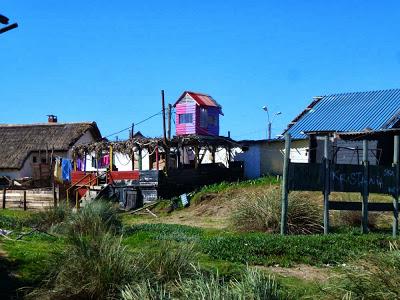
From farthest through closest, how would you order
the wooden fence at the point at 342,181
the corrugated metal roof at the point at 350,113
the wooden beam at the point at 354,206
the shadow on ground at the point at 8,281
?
the corrugated metal roof at the point at 350,113
the wooden beam at the point at 354,206
the wooden fence at the point at 342,181
the shadow on ground at the point at 8,281

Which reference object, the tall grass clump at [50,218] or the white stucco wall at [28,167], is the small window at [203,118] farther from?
the tall grass clump at [50,218]

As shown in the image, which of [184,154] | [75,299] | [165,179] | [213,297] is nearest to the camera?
[213,297]

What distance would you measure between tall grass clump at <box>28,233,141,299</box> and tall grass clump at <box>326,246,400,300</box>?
2399mm

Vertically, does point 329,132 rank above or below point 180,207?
above

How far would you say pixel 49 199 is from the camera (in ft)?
83.8

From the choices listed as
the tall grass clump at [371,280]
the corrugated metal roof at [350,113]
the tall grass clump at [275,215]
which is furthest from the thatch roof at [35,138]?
the tall grass clump at [371,280]

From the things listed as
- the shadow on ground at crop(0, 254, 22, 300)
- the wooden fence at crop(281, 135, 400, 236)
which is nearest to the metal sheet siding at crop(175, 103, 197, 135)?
the wooden fence at crop(281, 135, 400, 236)

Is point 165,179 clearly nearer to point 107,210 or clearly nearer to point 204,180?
point 204,180

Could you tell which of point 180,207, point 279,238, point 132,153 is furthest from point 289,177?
point 132,153

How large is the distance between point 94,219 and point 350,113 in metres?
21.3

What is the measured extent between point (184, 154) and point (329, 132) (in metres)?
9.49

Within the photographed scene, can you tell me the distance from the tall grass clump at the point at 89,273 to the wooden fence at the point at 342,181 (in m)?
6.86

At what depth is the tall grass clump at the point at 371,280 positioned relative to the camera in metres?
5.37

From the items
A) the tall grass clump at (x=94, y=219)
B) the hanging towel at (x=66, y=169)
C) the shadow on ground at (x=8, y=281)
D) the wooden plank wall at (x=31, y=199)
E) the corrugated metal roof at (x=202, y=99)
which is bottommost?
the wooden plank wall at (x=31, y=199)
